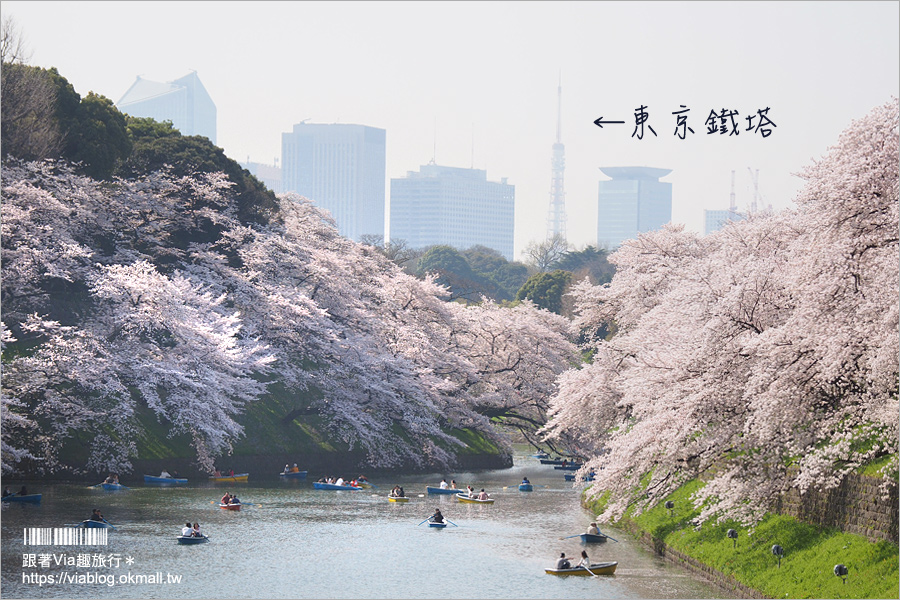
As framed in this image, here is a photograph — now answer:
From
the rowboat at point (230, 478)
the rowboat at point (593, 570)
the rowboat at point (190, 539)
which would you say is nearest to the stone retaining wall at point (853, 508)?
the rowboat at point (593, 570)

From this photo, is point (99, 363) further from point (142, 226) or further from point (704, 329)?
point (704, 329)

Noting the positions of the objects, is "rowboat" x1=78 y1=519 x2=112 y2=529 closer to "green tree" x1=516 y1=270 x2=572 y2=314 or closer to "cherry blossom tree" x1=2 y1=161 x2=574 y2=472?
"cherry blossom tree" x1=2 y1=161 x2=574 y2=472

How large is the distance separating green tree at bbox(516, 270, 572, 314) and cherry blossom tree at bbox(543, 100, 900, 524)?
70.2m

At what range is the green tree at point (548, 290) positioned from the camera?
105194 millimetres

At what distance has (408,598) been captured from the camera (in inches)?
1009

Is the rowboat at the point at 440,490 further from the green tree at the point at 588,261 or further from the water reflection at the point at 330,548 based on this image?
the green tree at the point at 588,261

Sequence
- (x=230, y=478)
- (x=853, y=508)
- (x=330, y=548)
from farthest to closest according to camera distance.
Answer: (x=230, y=478) → (x=330, y=548) → (x=853, y=508)

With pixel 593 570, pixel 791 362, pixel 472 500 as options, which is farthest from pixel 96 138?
pixel 791 362

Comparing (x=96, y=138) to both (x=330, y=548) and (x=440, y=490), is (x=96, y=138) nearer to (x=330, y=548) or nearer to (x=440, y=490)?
(x=440, y=490)

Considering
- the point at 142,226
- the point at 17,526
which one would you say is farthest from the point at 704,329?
the point at 142,226

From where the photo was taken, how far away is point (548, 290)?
4183 inches

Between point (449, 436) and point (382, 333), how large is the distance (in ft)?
24.0

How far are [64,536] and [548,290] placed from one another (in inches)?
3094

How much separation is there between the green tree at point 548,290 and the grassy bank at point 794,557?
71.7 meters
